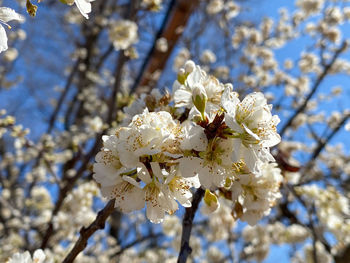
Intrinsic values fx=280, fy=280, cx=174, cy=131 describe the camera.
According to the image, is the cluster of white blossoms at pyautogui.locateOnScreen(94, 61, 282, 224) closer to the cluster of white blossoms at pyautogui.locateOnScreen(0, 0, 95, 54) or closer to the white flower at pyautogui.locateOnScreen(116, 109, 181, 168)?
the white flower at pyautogui.locateOnScreen(116, 109, 181, 168)

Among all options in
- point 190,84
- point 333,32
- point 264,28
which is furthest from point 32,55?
point 190,84

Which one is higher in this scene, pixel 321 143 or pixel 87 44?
pixel 321 143

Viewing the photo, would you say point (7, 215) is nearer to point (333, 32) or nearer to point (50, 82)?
point (50, 82)

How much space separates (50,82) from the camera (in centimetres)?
850

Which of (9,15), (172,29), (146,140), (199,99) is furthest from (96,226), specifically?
(172,29)

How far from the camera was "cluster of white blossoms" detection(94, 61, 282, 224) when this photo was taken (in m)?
0.71

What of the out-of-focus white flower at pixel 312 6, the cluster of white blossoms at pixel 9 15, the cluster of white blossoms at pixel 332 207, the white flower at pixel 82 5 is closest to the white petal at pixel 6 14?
the cluster of white blossoms at pixel 9 15

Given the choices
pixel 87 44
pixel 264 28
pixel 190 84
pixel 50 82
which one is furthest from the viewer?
pixel 50 82

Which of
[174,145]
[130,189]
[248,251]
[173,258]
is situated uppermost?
[174,145]

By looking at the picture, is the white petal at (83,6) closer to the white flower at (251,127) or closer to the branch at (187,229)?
the white flower at (251,127)

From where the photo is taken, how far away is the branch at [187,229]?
915 mm

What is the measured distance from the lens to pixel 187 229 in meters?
0.96

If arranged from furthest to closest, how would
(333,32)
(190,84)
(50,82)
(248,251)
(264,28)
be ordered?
(50,82) < (264,28) < (333,32) < (248,251) < (190,84)

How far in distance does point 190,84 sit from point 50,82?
8.56m
